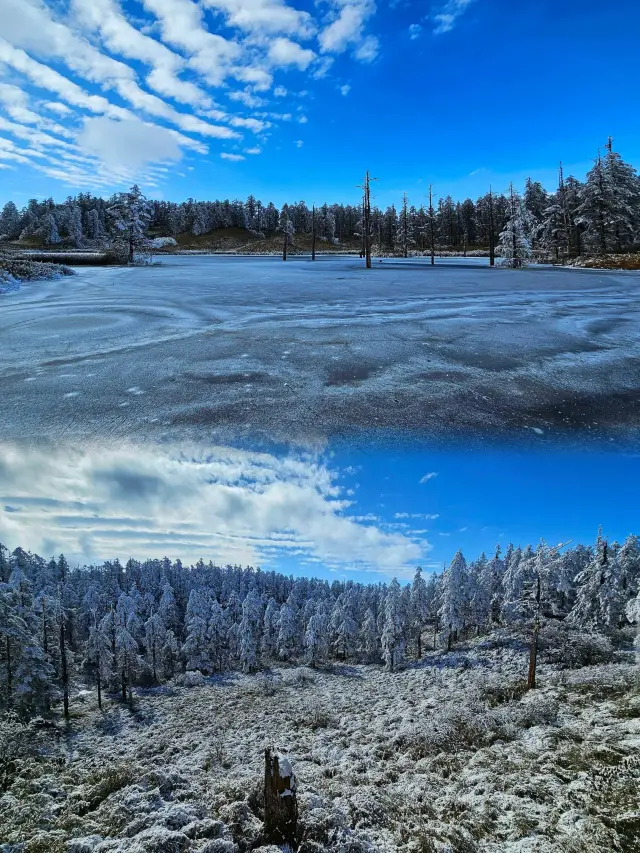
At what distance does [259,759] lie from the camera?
24.3 m

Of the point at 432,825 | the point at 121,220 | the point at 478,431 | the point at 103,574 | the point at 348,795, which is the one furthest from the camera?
the point at 103,574

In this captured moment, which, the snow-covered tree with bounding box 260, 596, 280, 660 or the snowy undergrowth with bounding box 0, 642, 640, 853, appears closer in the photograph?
the snowy undergrowth with bounding box 0, 642, 640, 853

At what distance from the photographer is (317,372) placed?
6.83m

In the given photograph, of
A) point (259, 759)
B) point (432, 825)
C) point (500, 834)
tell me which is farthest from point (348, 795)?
point (259, 759)

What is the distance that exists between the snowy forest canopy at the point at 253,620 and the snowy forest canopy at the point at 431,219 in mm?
36145

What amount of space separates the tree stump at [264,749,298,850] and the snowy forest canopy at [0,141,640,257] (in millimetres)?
46939

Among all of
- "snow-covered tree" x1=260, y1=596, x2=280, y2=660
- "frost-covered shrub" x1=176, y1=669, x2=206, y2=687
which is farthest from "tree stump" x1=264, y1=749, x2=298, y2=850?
"snow-covered tree" x1=260, y1=596, x2=280, y2=660

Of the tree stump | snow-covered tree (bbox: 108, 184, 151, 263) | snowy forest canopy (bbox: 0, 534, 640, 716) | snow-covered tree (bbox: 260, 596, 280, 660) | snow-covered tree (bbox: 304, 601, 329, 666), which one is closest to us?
the tree stump

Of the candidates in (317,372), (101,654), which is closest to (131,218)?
(101,654)

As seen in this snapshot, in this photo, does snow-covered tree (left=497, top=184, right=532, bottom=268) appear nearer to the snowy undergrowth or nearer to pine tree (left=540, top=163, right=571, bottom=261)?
pine tree (left=540, top=163, right=571, bottom=261)

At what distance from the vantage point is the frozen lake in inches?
205

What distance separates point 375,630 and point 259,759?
4863cm

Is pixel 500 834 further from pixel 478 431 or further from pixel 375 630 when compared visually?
pixel 375 630

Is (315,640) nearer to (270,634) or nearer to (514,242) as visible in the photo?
(270,634)
